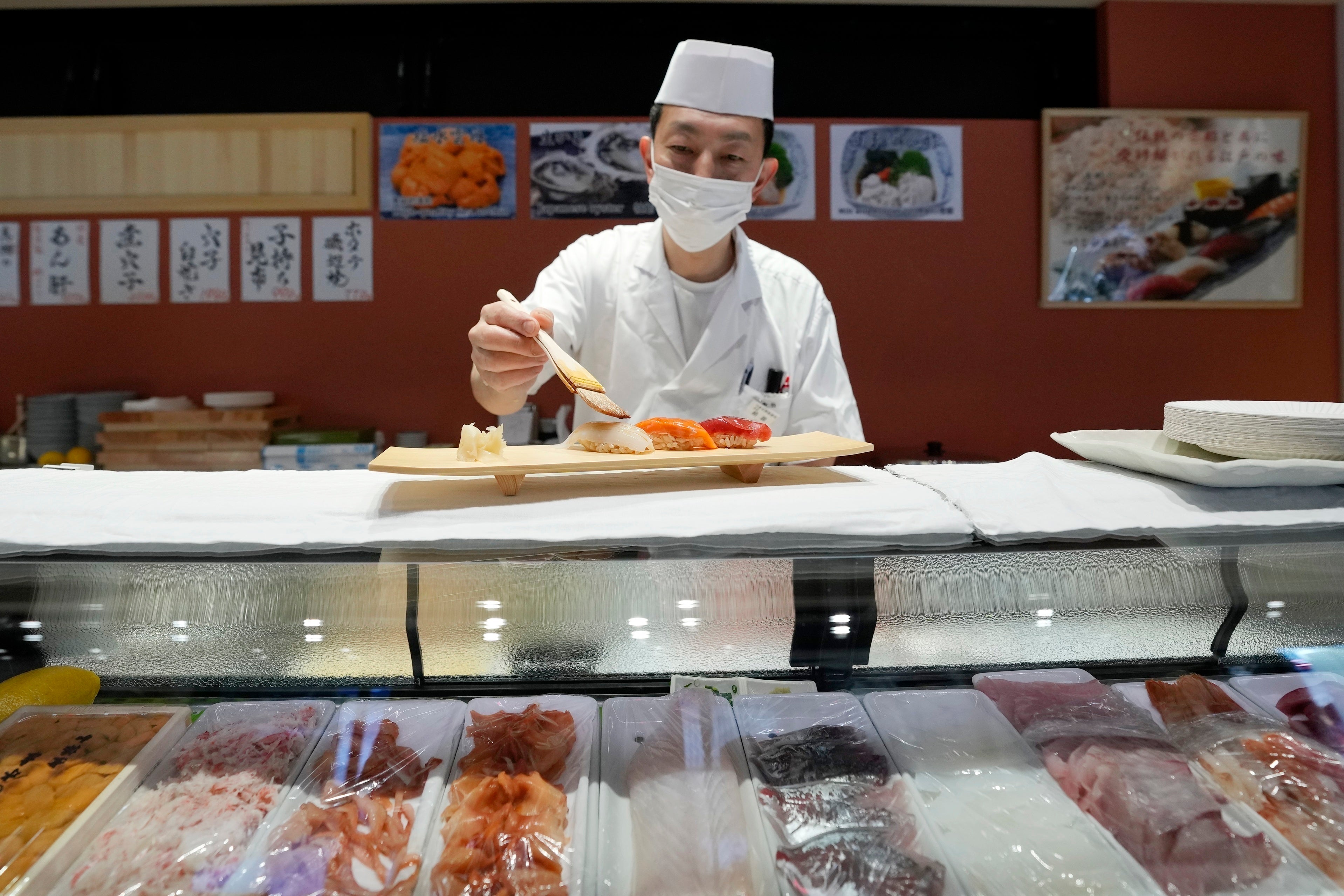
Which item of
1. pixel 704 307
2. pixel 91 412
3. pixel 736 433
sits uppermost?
pixel 704 307

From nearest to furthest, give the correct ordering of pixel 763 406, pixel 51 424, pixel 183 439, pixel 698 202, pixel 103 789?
1. pixel 103 789
2. pixel 698 202
3. pixel 763 406
4. pixel 183 439
5. pixel 51 424

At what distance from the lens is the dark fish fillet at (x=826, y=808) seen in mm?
1047

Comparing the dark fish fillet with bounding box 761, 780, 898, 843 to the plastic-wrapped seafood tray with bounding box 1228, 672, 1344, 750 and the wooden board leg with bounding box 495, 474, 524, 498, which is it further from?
the plastic-wrapped seafood tray with bounding box 1228, 672, 1344, 750

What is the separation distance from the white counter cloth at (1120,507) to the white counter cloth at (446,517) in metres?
0.06

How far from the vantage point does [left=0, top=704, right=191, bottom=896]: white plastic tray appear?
3.06 ft

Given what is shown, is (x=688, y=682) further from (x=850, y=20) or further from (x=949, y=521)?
(x=850, y=20)

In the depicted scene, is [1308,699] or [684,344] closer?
[1308,699]

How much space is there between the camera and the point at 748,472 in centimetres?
122

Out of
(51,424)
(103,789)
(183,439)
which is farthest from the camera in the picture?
(51,424)

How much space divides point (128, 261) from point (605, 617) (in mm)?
4108

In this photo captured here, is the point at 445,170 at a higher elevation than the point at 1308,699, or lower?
higher

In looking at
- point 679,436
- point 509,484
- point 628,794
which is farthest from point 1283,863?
point 509,484

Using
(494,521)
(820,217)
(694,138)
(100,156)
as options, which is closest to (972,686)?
(494,521)

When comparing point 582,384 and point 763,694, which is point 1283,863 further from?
point 582,384
